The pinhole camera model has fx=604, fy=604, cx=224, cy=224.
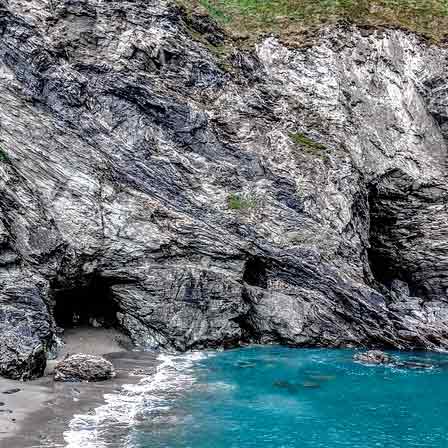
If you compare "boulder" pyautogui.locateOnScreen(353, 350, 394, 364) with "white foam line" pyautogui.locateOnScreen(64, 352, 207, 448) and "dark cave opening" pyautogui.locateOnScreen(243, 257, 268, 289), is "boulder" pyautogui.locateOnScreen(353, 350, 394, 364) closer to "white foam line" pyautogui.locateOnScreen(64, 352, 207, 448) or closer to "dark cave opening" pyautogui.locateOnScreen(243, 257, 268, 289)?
"dark cave opening" pyautogui.locateOnScreen(243, 257, 268, 289)

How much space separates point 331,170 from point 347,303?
10.1 m

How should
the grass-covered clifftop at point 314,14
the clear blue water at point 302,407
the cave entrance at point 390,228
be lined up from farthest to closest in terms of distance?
the grass-covered clifftop at point 314,14 → the cave entrance at point 390,228 → the clear blue water at point 302,407

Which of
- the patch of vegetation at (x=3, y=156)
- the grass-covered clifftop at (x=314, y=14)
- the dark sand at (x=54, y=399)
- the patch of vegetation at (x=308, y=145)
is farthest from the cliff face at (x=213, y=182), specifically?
the dark sand at (x=54, y=399)

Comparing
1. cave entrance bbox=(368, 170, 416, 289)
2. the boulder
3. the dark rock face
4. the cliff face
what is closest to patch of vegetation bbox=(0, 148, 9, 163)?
the cliff face

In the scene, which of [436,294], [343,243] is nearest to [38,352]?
[343,243]

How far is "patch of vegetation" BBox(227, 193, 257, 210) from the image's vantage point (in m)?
39.0

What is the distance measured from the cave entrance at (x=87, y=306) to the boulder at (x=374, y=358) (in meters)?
13.8

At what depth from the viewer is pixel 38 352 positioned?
24984 mm

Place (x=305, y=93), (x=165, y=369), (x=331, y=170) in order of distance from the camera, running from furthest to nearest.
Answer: (x=305, y=93), (x=331, y=170), (x=165, y=369)

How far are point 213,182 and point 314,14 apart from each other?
2108cm

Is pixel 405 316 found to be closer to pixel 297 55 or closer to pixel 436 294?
pixel 436 294

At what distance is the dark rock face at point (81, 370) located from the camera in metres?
24.4

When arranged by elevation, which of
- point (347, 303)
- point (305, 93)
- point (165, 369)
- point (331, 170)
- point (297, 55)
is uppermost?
point (297, 55)

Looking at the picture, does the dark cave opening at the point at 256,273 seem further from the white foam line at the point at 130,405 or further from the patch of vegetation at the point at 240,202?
the white foam line at the point at 130,405
